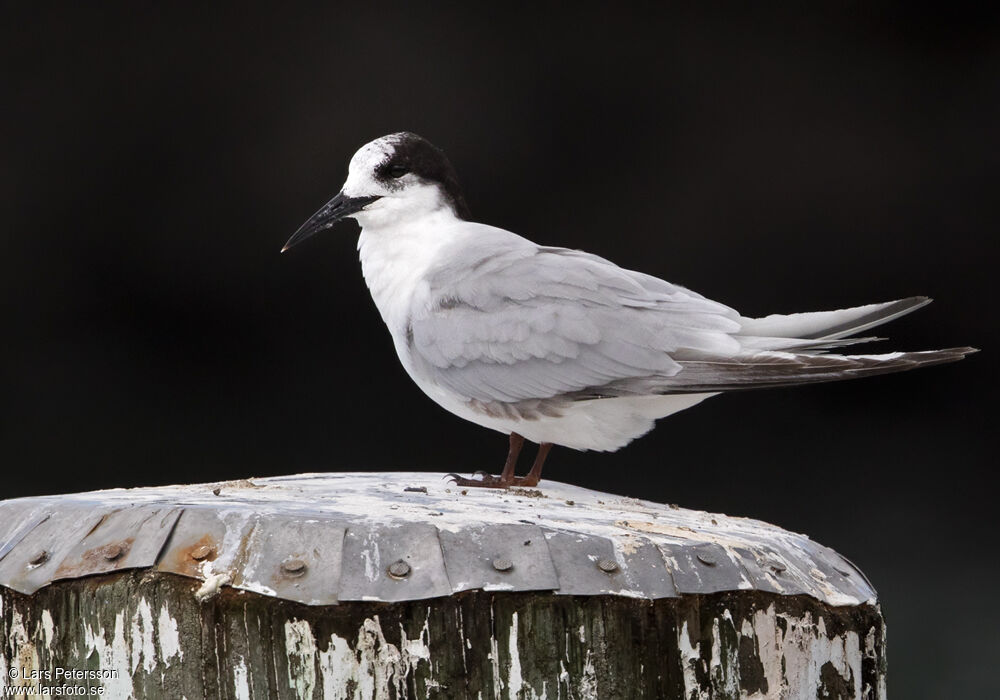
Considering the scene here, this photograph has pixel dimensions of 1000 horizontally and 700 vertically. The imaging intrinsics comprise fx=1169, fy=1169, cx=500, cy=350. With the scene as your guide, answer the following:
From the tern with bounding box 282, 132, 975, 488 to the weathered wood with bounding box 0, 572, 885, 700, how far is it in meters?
0.67

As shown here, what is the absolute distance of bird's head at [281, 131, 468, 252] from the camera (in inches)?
107

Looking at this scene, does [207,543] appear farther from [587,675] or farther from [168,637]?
[587,675]

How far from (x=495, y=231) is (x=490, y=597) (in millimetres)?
1372

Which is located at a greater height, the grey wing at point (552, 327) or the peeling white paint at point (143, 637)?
the grey wing at point (552, 327)

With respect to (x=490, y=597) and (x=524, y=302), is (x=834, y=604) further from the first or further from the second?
(x=524, y=302)

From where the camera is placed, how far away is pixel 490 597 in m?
1.45

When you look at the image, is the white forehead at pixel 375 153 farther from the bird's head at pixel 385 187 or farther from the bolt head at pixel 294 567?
the bolt head at pixel 294 567

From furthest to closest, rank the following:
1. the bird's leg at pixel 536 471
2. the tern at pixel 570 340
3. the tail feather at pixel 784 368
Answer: the bird's leg at pixel 536 471
the tern at pixel 570 340
the tail feather at pixel 784 368

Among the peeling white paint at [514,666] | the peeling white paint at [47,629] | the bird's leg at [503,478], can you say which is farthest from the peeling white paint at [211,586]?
the bird's leg at [503,478]

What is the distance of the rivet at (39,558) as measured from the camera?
1532 millimetres

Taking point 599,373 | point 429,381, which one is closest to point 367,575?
point 599,373

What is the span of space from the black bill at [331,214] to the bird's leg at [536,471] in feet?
2.38

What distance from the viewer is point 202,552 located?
1475 mm

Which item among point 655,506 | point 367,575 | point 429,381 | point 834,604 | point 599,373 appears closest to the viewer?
point 367,575
